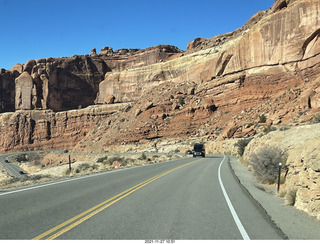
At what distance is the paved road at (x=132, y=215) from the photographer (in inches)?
208

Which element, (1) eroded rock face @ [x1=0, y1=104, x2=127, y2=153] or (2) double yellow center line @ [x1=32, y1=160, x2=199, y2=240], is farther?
(1) eroded rock face @ [x1=0, y1=104, x2=127, y2=153]

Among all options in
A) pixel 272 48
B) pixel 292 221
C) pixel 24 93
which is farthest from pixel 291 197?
pixel 24 93

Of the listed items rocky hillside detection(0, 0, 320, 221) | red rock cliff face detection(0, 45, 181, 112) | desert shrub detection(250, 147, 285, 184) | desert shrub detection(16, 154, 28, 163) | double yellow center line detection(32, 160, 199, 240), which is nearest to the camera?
double yellow center line detection(32, 160, 199, 240)

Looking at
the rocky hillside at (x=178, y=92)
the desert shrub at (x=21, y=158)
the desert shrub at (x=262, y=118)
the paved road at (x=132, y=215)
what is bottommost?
the desert shrub at (x=21, y=158)

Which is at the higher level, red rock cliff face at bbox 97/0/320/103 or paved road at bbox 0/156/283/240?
red rock cliff face at bbox 97/0/320/103

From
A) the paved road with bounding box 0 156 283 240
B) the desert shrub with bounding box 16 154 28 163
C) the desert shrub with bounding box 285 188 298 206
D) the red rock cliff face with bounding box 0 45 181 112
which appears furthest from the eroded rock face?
the desert shrub with bounding box 285 188 298 206

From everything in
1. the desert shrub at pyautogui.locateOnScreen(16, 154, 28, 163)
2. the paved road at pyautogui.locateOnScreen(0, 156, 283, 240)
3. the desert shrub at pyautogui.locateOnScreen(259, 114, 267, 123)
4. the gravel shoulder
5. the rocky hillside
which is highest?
the rocky hillside

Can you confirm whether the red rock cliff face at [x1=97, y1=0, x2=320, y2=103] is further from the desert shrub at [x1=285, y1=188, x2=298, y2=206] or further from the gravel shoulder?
the gravel shoulder

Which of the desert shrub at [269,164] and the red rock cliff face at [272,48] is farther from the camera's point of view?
A: the red rock cliff face at [272,48]

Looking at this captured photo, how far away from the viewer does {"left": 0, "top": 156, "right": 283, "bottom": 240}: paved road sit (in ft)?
17.3

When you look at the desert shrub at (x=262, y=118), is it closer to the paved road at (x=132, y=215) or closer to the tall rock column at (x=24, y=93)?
the paved road at (x=132, y=215)

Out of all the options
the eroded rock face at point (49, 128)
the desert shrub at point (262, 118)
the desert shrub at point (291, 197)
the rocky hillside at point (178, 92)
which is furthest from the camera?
the eroded rock face at point (49, 128)

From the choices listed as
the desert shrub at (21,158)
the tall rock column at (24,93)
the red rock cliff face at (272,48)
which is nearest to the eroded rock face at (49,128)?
the tall rock column at (24,93)

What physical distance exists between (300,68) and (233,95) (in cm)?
1477
